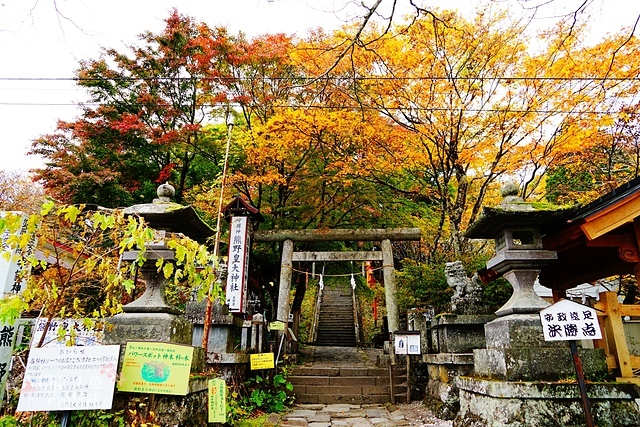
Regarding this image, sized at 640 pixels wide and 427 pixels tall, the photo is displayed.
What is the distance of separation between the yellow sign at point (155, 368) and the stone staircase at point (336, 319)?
1549cm

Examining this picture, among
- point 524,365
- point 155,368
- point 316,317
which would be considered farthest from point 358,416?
point 316,317

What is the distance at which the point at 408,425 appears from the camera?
23.7ft

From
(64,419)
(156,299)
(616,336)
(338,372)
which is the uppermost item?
(156,299)

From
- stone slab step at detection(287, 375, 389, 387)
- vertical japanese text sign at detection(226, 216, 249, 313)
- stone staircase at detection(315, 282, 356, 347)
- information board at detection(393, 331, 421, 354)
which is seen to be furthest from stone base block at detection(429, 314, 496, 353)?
stone staircase at detection(315, 282, 356, 347)

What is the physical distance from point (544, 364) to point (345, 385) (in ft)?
22.0

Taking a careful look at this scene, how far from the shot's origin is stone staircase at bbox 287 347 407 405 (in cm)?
980

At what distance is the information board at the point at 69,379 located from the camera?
352 centimetres

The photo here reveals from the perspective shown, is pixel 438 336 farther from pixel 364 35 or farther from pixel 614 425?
pixel 364 35

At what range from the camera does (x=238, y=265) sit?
9.62 metres

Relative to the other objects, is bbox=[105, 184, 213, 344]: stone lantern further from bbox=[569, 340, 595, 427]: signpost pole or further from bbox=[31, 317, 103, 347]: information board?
bbox=[569, 340, 595, 427]: signpost pole

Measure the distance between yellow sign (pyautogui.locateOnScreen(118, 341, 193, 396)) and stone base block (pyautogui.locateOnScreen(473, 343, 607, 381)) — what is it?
11.9 feet

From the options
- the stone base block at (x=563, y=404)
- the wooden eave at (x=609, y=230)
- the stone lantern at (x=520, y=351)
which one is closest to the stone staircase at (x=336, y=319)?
the wooden eave at (x=609, y=230)

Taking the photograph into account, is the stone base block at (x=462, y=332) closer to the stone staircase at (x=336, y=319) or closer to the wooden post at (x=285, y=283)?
the wooden post at (x=285, y=283)

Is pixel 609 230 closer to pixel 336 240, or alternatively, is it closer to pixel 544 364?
pixel 544 364
